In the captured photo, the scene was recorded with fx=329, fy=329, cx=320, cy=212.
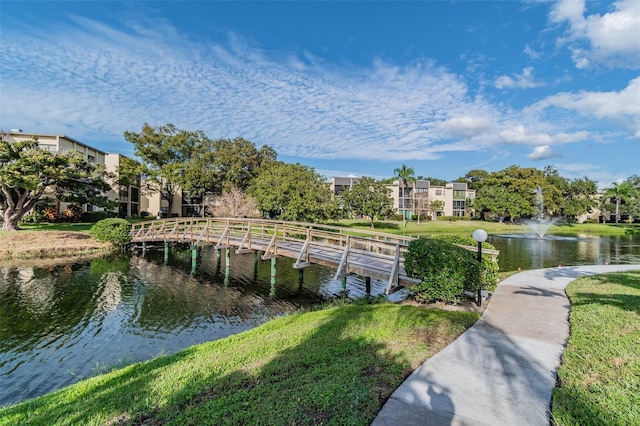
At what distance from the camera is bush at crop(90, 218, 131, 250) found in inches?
949

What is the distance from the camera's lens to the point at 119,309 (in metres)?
11.5

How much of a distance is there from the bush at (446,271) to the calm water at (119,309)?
16.9 feet

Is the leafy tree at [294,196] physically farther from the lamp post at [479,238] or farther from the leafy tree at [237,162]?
the lamp post at [479,238]

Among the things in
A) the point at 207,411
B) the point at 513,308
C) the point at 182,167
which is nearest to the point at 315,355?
the point at 207,411

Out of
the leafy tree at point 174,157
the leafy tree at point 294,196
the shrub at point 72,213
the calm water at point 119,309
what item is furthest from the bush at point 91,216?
the calm water at point 119,309

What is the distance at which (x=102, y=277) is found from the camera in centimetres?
1612

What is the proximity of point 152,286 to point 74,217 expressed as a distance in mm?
28194

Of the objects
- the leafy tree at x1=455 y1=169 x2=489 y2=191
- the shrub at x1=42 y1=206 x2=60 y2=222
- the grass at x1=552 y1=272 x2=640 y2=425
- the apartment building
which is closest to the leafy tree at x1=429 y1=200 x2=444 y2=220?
the leafy tree at x1=455 y1=169 x2=489 y2=191

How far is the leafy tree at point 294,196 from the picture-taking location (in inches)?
1409

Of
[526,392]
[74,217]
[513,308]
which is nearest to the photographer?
[526,392]

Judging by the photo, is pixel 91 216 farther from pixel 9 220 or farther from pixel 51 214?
pixel 9 220

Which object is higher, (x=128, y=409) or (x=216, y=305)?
(x=128, y=409)

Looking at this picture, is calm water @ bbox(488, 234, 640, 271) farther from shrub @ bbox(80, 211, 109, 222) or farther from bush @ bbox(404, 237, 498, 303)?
shrub @ bbox(80, 211, 109, 222)

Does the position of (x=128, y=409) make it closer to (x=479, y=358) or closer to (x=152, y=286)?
(x=479, y=358)
